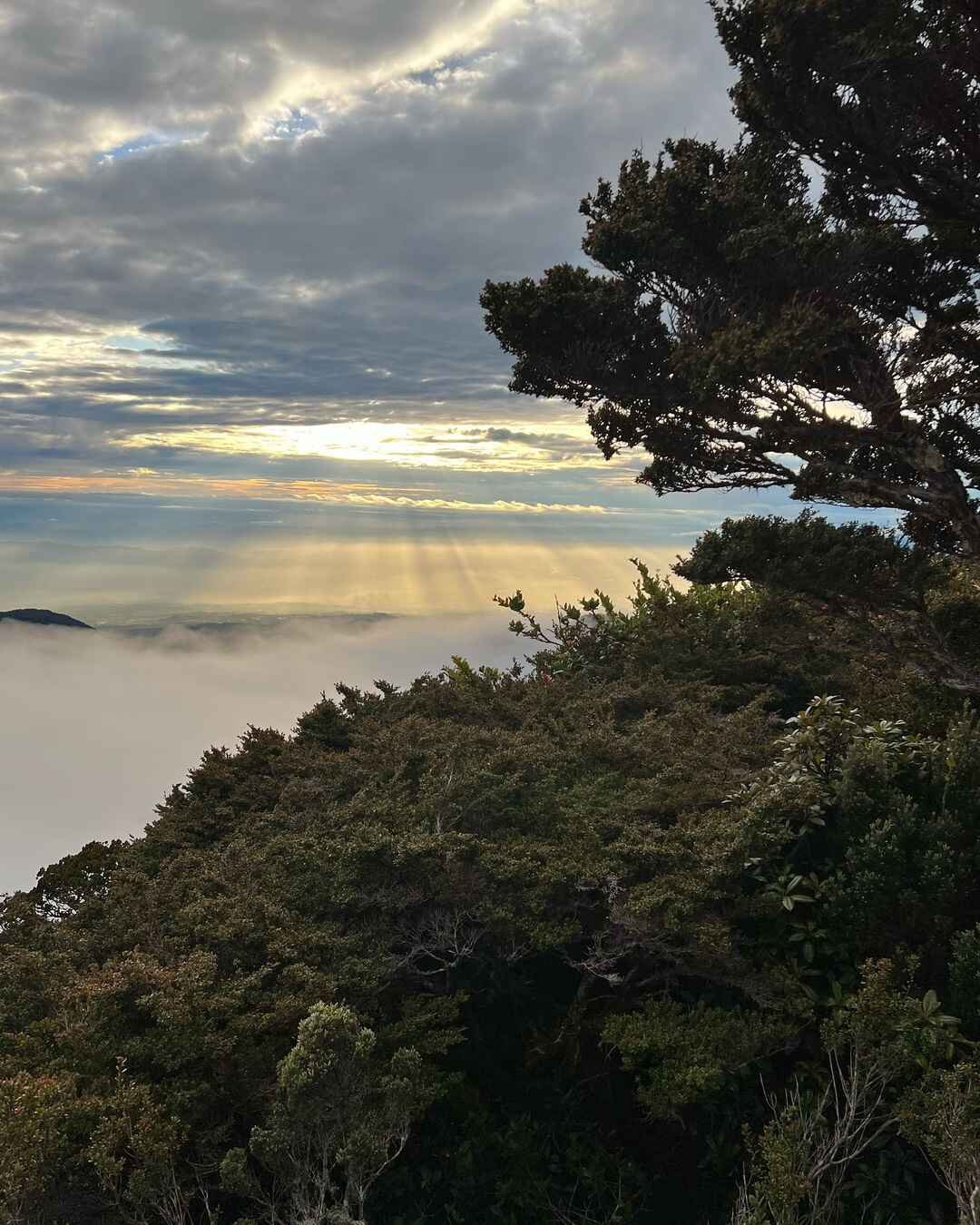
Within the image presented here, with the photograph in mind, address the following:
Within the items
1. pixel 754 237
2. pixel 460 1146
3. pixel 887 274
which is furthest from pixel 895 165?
pixel 460 1146

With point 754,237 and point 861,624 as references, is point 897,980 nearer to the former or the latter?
point 861,624

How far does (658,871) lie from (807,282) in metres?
6.88

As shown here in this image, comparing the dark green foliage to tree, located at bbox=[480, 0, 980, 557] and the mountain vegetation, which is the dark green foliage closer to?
the mountain vegetation

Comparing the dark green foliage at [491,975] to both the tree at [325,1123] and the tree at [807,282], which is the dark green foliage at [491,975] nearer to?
the tree at [325,1123]

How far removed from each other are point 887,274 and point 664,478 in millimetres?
3862

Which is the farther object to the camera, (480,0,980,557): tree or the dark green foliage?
(480,0,980,557): tree

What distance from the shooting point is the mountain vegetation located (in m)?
5.43

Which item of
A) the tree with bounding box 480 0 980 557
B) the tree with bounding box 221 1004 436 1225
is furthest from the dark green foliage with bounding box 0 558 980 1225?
the tree with bounding box 480 0 980 557

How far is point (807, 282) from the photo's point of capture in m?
9.50

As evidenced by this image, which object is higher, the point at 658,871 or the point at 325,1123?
the point at 658,871

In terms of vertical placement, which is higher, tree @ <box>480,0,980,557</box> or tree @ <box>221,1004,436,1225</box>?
tree @ <box>480,0,980,557</box>

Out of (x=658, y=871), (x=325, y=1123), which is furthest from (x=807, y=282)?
(x=325, y=1123)

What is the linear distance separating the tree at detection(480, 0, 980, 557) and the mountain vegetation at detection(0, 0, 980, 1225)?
0.05 m

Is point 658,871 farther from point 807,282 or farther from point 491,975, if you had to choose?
point 807,282
